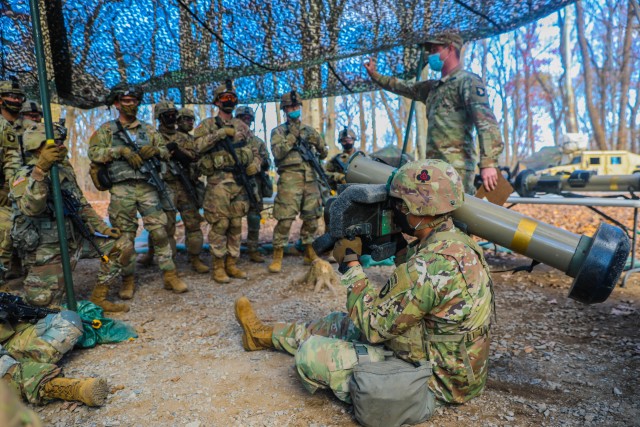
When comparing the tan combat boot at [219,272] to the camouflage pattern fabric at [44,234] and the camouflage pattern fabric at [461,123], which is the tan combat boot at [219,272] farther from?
the camouflage pattern fabric at [461,123]

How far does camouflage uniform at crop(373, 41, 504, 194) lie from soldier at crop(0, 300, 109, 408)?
9.87ft

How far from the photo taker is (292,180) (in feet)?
18.0

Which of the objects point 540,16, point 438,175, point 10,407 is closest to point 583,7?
point 540,16

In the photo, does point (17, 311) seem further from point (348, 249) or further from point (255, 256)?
point (255, 256)

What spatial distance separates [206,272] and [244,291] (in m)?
0.99

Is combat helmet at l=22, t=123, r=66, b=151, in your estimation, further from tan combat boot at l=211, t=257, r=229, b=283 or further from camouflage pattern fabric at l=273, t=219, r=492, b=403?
camouflage pattern fabric at l=273, t=219, r=492, b=403

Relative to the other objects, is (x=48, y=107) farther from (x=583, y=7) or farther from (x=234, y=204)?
(x=583, y=7)

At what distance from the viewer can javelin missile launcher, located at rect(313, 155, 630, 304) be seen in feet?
6.71

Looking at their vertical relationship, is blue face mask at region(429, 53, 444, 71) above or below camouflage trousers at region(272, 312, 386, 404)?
above

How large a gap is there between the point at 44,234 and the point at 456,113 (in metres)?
3.59

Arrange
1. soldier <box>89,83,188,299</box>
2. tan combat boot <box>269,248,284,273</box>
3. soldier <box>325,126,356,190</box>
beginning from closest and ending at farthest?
soldier <box>89,83,188,299</box> → tan combat boot <box>269,248,284,273</box> → soldier <box>325,126,356,190</box>

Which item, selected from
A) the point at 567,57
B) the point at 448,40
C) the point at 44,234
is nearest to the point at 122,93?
the point at 44,234

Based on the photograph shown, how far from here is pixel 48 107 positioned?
115 inches

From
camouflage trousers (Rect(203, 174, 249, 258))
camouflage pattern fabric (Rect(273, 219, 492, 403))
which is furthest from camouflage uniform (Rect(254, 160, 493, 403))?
camouflage trousers (Rect(203, 174, 249, 258))
